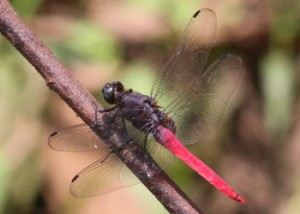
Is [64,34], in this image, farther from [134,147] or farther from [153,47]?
[134,147]

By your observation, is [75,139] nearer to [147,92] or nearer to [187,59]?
[187,59]

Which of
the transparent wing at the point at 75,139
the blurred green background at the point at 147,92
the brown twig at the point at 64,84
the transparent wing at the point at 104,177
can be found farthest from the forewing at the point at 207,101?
the blurred green background at the point at 147,92

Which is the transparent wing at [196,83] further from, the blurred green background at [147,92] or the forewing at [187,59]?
the blurred green background at [147,92]

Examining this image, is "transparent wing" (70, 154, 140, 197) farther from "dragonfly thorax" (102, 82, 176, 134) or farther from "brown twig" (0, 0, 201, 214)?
"brown twig" (0, 0, 201, 214)

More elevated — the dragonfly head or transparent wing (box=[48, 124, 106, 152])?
the dragonfly head

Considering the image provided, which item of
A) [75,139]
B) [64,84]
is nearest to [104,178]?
[75,139]

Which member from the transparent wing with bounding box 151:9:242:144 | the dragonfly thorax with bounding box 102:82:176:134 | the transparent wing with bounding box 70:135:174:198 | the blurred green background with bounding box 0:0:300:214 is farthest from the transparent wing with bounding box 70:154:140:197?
the blurred green background with bounding box 0:0:300:214
